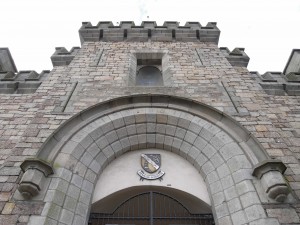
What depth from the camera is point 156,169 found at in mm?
5414

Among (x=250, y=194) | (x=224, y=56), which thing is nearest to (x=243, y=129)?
(x=250, y=194)

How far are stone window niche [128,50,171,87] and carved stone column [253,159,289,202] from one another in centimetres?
408

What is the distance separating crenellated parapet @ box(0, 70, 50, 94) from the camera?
23.4ft

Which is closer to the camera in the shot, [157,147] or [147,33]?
[157,147]

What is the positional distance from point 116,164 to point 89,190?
0.95 m

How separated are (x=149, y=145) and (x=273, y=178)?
2.65 meters

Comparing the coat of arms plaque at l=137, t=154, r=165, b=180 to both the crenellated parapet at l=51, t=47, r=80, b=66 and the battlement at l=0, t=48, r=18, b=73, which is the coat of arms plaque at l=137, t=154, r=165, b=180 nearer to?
the crenellated parapet at l=51, t=47, r=80, b=66

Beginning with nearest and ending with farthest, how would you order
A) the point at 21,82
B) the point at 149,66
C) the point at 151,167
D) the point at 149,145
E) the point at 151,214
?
the point at 151,214 < the point at 151,167 < the point at 149,145 < the point at 21,82 < the point at 149,66

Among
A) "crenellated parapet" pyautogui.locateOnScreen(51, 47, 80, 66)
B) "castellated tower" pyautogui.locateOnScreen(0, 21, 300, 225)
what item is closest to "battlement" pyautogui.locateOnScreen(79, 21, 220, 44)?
"crenellated parapet" pyautogui.locateOnScreen(51, 47, 80, 66)

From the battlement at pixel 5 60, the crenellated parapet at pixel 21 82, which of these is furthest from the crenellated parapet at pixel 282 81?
the battlement at pixel 5 60

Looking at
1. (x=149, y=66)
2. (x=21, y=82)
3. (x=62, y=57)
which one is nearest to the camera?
(x=21, y=82)

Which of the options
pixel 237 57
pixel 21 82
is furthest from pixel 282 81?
pixel 21 82

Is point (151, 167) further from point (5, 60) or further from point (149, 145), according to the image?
point (5, 60)

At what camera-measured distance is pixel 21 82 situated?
729 centimetres
